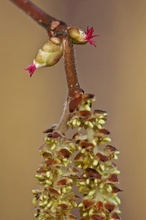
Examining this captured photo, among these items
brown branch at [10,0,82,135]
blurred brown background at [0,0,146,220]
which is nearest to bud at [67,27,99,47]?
brown branch at [10,0,82,135]

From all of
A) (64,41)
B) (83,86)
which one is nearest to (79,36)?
(64,41)

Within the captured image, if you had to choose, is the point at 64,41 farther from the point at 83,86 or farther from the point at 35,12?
the point at 83,86

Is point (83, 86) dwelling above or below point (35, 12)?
above

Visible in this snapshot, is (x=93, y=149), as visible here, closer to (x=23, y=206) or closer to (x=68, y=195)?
(x=68, y=195)

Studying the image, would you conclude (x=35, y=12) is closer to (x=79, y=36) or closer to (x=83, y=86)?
(x=79, y=36)

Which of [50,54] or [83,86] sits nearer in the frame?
[50,54]

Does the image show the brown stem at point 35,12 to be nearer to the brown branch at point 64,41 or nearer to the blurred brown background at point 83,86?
the brown branch at point 64,41

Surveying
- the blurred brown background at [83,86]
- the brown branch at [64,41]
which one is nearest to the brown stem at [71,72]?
the brown branch at [64,41]
